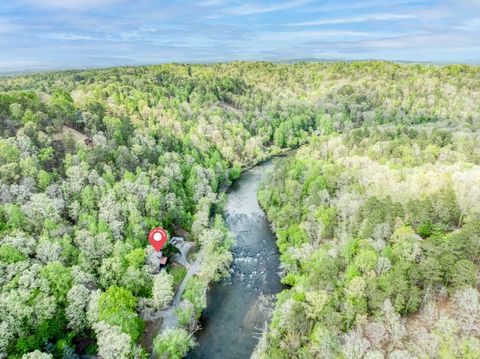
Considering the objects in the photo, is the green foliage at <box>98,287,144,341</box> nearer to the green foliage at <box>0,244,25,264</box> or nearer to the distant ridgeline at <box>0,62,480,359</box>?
the distant ridgeline at <box>0,62,480,359</box>

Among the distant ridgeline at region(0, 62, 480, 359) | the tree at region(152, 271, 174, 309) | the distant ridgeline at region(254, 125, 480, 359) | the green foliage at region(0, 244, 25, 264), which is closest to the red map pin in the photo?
the distant ridgeline at region(0, 62, 480, 359)

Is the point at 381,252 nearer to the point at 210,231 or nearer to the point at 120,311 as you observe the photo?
the point at 210,231

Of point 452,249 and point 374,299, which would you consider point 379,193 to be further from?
point 374,299

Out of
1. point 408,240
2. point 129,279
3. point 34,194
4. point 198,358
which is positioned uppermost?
point 34,194

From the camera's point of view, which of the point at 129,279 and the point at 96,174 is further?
the point at 96,174

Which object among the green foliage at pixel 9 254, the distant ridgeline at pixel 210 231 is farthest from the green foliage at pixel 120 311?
the green foliage at pixel 9 254

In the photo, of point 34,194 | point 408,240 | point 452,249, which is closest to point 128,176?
point 34,194

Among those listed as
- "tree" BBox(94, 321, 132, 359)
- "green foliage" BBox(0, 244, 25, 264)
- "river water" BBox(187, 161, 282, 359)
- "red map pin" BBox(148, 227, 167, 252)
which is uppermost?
"green foliage" BBox(0, 244, 25, 264)
